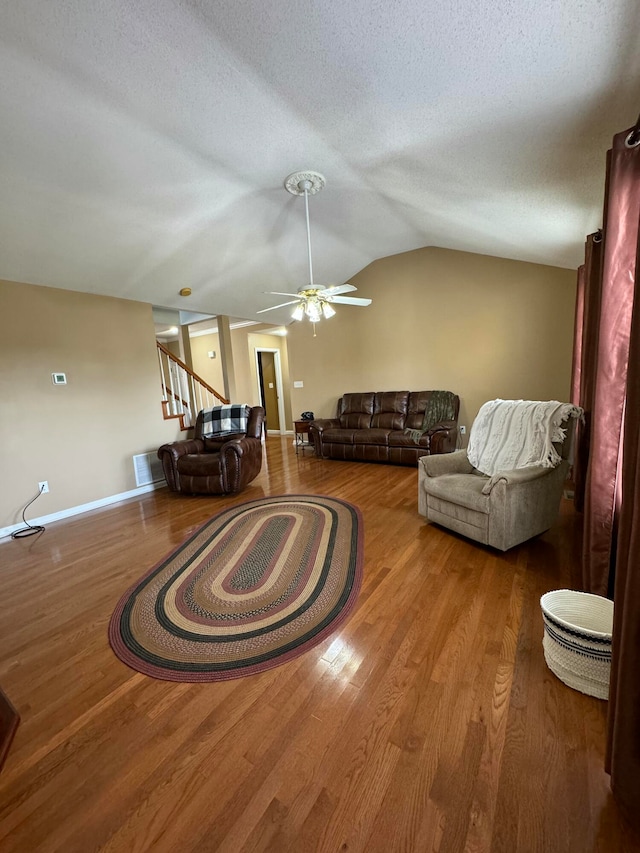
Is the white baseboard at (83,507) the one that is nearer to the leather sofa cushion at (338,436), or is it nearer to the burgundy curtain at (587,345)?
the leather sofa cushion at (338,436)

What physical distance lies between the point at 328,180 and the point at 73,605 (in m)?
3.68

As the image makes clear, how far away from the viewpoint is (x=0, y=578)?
2.45m

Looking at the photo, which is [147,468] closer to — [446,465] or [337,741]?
[446,465]

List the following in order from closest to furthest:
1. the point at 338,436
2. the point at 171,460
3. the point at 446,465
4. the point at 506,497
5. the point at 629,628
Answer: the point at 629,628 → the point at 506,497 → the point at 446,465 → the point at 171,460 → the point at 338,436

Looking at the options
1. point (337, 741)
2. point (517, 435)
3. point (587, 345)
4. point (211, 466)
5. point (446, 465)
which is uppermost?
point (587, 345)

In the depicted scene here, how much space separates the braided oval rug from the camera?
1595mm

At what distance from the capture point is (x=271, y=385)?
8.13 m

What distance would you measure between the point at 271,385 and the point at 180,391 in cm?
332

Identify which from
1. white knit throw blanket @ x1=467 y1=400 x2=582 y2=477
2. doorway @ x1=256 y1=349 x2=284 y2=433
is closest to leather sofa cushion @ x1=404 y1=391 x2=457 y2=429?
white knit throw blanket @ x1=467 y1=400 x2=582 y2=477

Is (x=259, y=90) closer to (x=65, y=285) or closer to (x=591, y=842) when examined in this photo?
(x=65, y=285)

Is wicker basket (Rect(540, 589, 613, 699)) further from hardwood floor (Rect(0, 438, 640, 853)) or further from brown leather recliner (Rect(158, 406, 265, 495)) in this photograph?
brown leather recliner (Rect(158, 406, 265, 495))

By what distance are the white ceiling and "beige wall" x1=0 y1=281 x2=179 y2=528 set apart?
1.36ft

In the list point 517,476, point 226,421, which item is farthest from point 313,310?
point 226,421

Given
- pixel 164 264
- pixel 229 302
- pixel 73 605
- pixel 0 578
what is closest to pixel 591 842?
pixel 73 605
